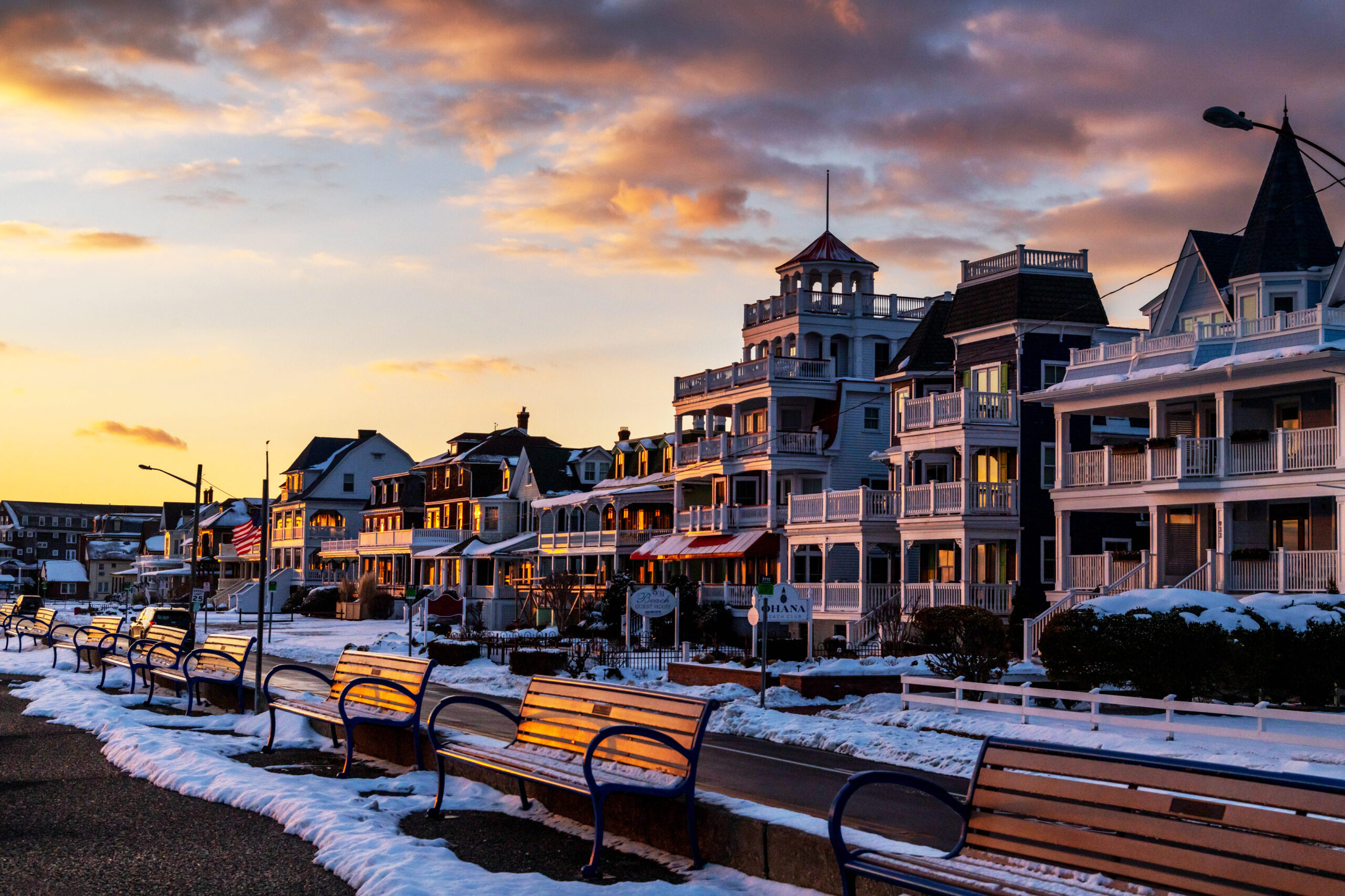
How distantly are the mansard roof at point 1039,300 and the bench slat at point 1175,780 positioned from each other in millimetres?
37063

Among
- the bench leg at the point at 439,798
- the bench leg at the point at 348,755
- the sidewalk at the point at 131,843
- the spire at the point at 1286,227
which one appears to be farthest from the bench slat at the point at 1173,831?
the spire at the point at 1286,227

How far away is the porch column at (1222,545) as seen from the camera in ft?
104

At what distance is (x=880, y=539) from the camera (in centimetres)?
4719

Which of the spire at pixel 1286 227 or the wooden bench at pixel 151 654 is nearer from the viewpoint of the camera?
the wooden bench at pixel 151 654

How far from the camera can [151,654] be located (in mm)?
21906

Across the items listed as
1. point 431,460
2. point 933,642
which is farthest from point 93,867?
point 431,460

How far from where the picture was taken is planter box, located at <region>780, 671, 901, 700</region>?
28.1 metres

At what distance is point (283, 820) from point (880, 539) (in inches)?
1486

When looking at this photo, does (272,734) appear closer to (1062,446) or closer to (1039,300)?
(1062,446)

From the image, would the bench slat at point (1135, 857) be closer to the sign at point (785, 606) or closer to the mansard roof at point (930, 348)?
the sign at point (785, 606)

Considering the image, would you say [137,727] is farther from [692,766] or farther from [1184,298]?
[1184,298]

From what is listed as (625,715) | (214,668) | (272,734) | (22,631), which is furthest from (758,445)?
(625,715)

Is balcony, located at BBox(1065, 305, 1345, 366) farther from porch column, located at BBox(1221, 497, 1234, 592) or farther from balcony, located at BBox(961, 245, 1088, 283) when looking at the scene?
balcony, located at BBox(961, 245, 1088, 283)

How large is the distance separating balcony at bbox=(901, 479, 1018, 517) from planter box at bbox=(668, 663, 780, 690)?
1339cm
